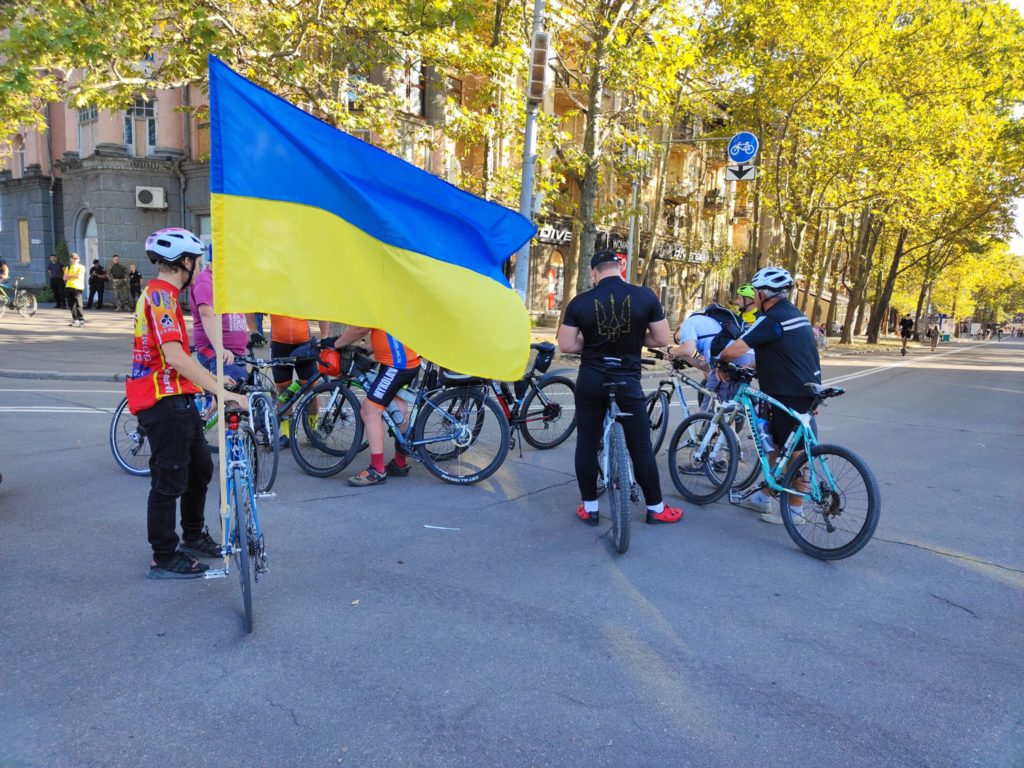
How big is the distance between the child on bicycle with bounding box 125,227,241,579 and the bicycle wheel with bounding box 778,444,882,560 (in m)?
3.67

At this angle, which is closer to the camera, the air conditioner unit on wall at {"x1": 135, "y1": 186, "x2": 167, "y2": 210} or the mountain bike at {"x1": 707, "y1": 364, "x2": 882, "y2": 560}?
the mountain bike at {"x1": 707, "y1": 364, "x2": 882, "y2": 560}

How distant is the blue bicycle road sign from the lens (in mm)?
16500

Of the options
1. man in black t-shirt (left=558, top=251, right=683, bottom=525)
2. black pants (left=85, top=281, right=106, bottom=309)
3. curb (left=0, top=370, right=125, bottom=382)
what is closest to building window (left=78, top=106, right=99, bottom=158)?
black pants (left=85, top=281, right=106, bottom=309)

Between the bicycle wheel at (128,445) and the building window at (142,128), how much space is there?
66.0ft

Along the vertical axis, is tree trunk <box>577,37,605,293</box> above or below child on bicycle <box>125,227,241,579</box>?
above

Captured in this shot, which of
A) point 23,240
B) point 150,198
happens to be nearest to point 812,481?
point 150,198

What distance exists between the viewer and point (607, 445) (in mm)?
4969

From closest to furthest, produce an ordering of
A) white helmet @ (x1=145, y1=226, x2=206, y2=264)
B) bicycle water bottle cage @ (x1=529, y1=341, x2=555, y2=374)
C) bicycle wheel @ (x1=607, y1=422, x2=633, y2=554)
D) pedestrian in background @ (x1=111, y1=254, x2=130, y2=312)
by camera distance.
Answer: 1. white helmet @ (x1=145, y1=226, x2=206, y2=264)
2. bicycle wheel @ (x1=607, y1=422, x2=633, y2=554)
3. bicycle water bottle cage @ (x1=529, y1=341, x2=555, y2=374)
4. pedestrian in background @ (x1=111, y1=254, x2=130, y2=312)

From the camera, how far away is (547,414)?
757 cm

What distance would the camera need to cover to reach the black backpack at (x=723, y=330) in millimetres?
6668

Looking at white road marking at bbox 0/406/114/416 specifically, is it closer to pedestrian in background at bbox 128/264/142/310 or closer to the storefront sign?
pedestrian in background at bbox 128/264/142/310

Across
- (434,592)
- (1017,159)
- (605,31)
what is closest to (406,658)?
(434,592)

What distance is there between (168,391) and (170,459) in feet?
1.20

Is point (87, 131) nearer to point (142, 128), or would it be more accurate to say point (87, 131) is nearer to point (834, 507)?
point (142, 128)
